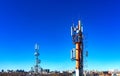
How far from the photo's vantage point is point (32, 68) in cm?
18075

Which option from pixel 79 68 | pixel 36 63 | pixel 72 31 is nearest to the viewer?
pixel 79 68

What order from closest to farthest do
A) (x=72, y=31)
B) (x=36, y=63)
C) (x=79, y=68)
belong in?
(x=79, y=68)
(x=72, y=31)
(x=36, y=63)

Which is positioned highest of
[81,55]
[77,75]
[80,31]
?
[80,31]

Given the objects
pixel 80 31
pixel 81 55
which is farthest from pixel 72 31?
pixel 81 55

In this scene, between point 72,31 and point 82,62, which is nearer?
point 82,62

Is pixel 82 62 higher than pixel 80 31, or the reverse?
pixel 80 31

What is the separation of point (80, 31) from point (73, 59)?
918 cm

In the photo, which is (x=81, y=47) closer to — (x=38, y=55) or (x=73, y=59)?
(x=73, y=59)

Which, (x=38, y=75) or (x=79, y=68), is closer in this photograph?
(x=79, y=68)

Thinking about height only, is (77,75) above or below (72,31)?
below

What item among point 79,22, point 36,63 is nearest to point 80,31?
point 79,22

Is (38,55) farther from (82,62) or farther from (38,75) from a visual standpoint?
(82,62)

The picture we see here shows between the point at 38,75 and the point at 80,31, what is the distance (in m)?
94.7

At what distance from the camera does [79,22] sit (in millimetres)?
90562
